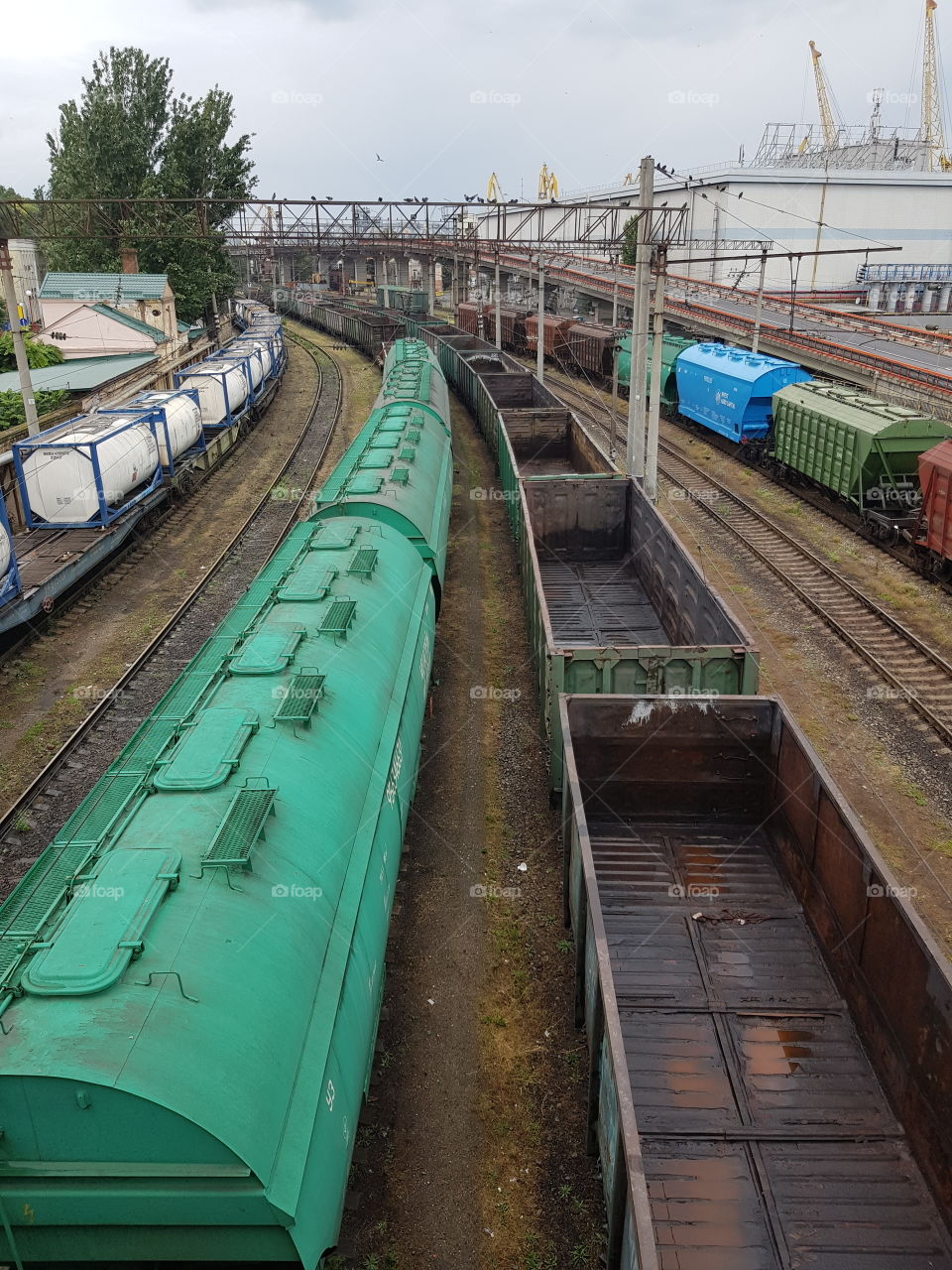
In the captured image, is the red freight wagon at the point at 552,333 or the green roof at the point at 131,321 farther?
the red freight wagon at the point at 552,333

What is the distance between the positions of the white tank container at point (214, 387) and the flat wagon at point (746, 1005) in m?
25.5

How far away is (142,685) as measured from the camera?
52.1 ft

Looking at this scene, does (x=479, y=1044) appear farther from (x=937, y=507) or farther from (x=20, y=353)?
(x=20, y=353)

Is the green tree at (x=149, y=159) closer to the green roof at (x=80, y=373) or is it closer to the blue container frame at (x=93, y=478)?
the green roof at (x=80, y=373)

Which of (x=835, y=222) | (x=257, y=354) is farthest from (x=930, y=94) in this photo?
(x=257, y=354)

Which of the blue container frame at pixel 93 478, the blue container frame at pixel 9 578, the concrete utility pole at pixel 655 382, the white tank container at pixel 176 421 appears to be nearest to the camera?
the blue container frame at pixel 9 578

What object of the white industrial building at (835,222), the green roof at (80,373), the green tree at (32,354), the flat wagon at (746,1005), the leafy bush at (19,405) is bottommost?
the flat wagon at (746,1005)

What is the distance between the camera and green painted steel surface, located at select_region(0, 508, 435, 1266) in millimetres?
4781

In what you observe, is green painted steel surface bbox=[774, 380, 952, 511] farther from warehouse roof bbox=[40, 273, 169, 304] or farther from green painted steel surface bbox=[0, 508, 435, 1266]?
warehouse roof bbox=[40, 273, 169, 304]

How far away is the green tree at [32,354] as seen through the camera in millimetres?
36156

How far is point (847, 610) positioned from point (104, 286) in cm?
3980

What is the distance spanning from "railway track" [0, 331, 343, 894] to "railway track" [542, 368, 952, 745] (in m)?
13.0

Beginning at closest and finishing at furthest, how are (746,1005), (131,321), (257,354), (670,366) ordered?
(746,1005) < (670,366) < (257,354) < (131,321)

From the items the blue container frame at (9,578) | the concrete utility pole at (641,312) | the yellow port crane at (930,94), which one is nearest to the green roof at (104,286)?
the blue container frame at (9,578)
